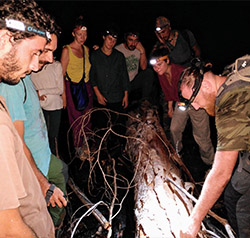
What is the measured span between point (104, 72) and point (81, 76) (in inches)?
16.5

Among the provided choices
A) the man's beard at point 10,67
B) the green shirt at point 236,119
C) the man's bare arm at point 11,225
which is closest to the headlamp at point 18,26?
the man's beard at point 10,67

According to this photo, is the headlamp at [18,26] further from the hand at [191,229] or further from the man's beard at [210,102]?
the hand at [191,229]

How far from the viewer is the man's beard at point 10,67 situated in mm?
1101

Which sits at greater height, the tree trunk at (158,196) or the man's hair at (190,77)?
the man's hair at (190,77)

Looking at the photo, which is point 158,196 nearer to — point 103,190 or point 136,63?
A: point 103,190

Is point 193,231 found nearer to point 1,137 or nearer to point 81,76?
point 1,137

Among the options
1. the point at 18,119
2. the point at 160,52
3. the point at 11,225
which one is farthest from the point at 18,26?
the point at 160,52

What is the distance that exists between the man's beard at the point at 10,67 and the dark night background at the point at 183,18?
935cm

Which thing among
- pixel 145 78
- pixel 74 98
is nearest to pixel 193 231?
pixel 74 98

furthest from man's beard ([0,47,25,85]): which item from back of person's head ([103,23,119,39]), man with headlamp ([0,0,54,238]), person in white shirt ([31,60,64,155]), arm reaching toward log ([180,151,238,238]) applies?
back of person's head ([103,23,119,39])

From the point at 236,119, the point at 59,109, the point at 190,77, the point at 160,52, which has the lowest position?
the point at 59,109

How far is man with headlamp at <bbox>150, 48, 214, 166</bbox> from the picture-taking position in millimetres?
3488

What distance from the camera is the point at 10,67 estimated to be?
1123mm

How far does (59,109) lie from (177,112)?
1886 millimetres
